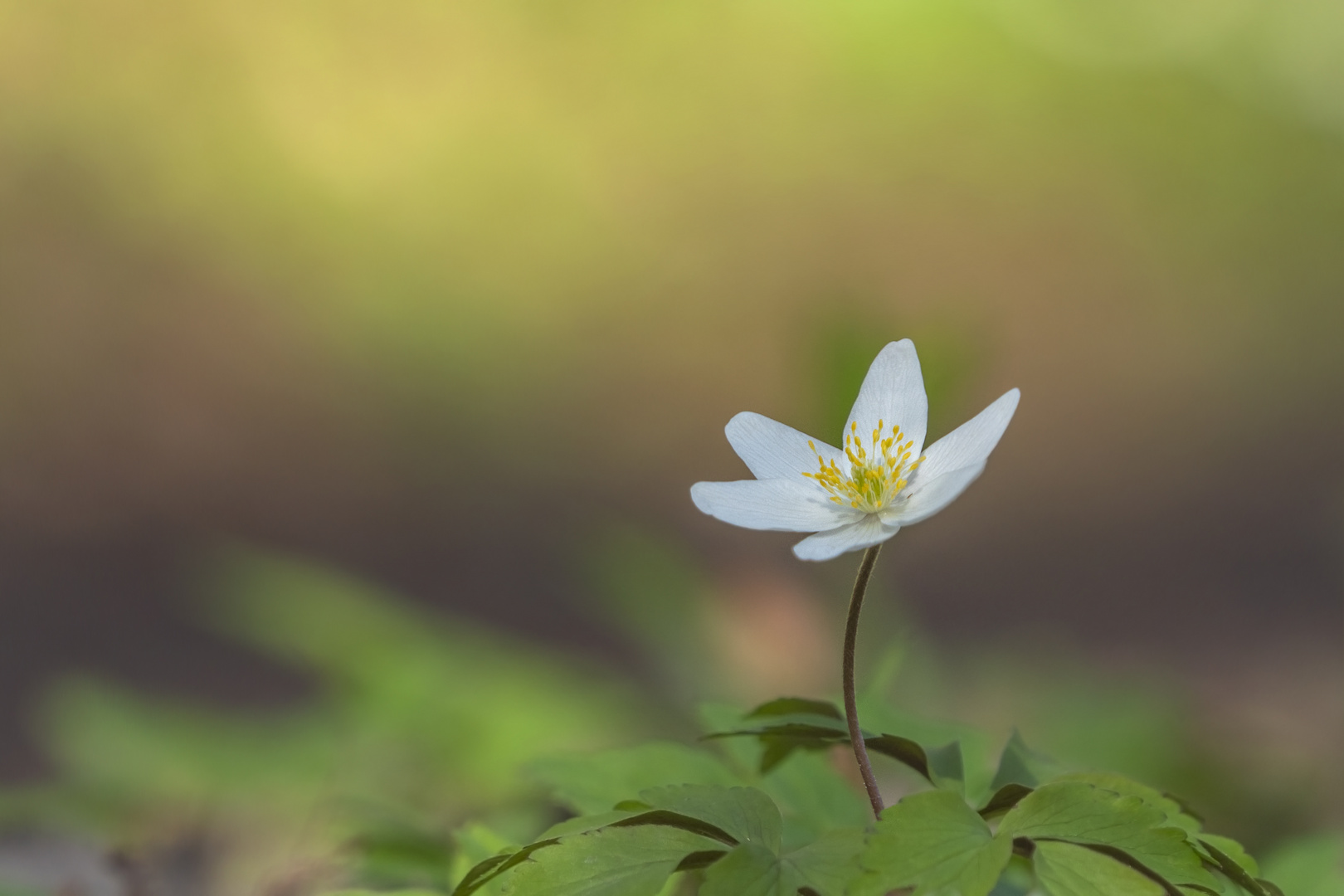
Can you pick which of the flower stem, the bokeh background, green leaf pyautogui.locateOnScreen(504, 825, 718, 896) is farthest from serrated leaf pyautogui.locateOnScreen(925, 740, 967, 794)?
the bokeh background

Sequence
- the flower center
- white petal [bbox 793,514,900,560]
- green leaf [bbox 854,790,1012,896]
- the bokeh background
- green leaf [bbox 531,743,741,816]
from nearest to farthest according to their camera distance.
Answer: green leaf [bbox 854,790,1012,896]
white petal [bbox 793,514,900,560]
the flower center
green leaf [bbox 531,743,741,816]
the bokeh background

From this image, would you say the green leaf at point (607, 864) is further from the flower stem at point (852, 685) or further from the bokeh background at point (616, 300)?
the bokeh background at point (616, 300)

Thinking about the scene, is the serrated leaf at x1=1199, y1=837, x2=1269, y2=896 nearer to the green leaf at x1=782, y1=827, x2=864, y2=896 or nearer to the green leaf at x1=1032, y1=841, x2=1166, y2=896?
the green leaf at x1=1032, y1=841, x2=1166, y2=896

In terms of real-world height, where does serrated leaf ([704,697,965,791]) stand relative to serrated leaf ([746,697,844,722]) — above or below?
below

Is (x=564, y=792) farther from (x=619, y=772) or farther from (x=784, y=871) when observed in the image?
(x=784, y=871)

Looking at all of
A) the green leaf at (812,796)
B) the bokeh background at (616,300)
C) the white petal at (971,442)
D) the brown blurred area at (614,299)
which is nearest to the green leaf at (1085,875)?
the white petal at (971,442)

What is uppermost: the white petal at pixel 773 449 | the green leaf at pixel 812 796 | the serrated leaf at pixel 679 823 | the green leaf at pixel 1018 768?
the white petal at pixel 773 449

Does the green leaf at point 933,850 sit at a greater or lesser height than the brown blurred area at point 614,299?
lesser

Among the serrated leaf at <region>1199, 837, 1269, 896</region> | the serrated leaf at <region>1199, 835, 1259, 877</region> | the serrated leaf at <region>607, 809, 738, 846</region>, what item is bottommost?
the serrated leaf at <region>1199, 837, 1269, 896</region>
